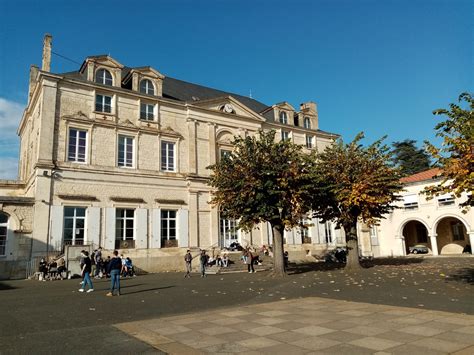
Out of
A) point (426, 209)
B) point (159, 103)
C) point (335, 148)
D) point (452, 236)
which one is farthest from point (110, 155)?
point (452, 236)

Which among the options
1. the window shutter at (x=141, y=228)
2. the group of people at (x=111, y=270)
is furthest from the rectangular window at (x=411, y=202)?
the group of people at (x=111, y=270)

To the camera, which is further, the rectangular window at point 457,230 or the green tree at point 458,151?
the rectangular window at point 457,230

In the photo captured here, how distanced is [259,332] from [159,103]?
23195 millimetres

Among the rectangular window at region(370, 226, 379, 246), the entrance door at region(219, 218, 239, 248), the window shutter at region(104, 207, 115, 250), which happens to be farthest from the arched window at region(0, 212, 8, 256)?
the rectangular window at region(370, 226, 379, 246)

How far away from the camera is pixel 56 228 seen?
70.9ft

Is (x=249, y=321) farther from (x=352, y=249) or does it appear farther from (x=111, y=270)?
(x=352, y=249)

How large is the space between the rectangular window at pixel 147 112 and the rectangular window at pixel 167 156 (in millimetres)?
2015

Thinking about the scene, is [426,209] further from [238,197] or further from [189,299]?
[189,299]

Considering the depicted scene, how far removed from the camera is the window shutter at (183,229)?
26.3 m

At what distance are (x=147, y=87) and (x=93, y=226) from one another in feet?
36.0

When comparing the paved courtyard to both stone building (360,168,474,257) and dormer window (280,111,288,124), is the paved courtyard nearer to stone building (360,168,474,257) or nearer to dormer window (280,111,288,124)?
dormer window (280,111,288,124)

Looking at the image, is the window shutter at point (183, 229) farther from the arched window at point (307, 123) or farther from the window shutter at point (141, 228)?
the arched window at point (307, 123)

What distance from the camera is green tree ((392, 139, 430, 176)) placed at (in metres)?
62.0

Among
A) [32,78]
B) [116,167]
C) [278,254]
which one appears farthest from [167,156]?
[32,78]
